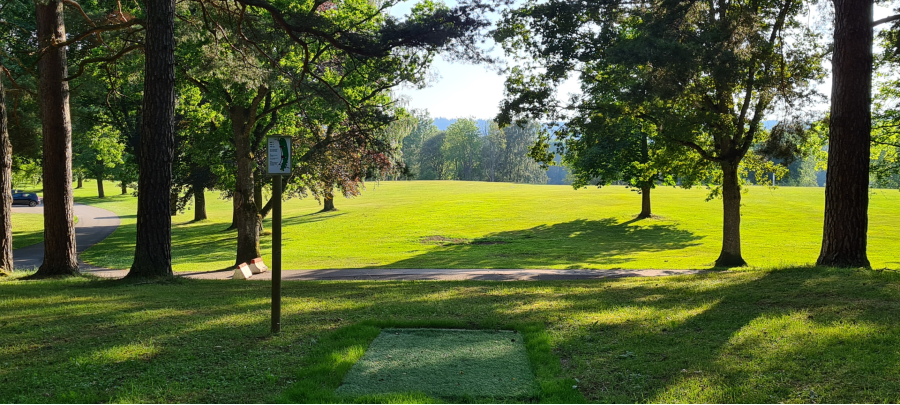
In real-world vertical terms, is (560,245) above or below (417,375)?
below

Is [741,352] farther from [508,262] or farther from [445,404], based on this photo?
[508,262]

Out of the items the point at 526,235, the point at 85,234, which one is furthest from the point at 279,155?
the point at 85,234

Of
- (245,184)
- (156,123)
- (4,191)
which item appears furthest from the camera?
(245,184)

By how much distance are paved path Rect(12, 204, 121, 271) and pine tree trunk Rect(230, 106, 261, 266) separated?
17.9 feet

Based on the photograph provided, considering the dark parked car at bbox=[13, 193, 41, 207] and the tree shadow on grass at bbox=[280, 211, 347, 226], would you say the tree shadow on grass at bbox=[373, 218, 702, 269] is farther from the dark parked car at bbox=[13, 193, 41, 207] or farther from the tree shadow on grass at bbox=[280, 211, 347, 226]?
the dark parked car at bbox=[13, 193, 41, 207]

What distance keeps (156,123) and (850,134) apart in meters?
12.1

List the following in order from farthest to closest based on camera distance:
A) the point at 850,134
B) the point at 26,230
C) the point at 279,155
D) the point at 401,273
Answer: the point at 26,230
the point at 401,273
the point at 850,134
the point at 279,155

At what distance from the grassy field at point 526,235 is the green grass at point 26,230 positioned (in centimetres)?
311

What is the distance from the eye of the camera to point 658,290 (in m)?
8.71

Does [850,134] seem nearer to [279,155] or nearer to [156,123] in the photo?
[279,155]

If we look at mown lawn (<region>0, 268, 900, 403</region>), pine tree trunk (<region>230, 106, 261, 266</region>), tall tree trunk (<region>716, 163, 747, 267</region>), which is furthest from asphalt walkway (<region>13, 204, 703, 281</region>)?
mown lawn (<region>0, 268, 900, 403</region>)

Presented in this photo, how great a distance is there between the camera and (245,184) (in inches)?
742

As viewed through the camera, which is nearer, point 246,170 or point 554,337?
point 554,337

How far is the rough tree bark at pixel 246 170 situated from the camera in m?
18.8
